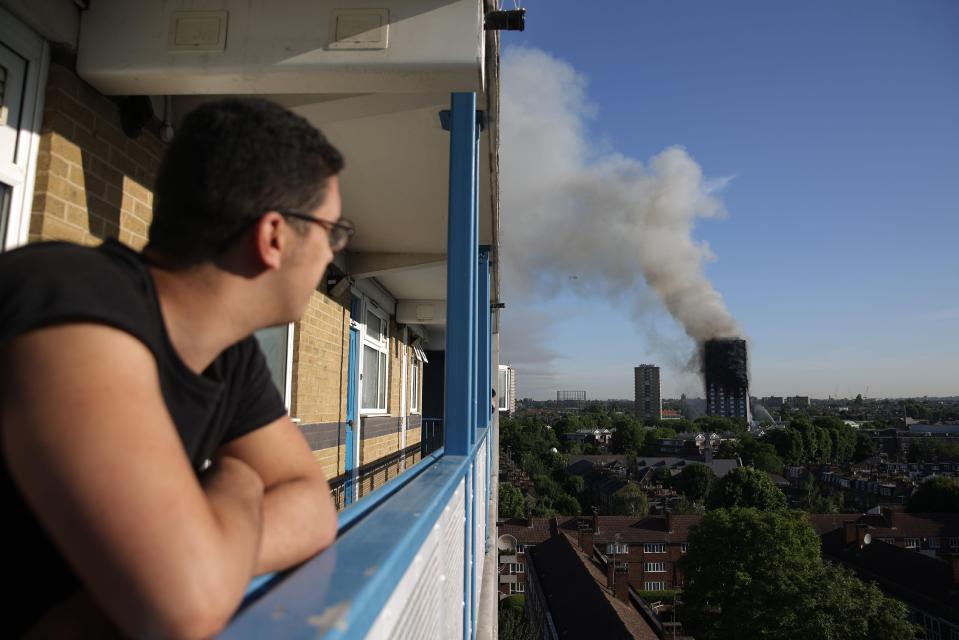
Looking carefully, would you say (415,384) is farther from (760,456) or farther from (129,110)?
(760,456)

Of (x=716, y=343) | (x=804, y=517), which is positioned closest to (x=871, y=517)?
(x=804, y=517)

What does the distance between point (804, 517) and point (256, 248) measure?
40634 millimetres

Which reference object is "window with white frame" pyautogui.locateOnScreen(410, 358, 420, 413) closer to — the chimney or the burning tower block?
the chimney

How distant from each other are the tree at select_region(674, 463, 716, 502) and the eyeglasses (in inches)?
2863

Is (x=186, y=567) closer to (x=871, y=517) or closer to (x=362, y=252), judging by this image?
(x=362, y=252)

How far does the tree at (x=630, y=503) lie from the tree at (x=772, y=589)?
1112 inches

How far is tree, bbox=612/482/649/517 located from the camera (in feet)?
205

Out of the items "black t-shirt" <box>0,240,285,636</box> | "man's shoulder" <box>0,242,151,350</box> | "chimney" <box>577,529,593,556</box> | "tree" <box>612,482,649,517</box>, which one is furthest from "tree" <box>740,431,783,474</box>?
"man's shoulder" <box>0,242,151,350</box>

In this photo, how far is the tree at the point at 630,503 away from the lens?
62594 millimetres

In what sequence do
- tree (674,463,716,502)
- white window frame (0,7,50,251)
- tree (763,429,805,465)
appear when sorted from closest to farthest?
white window frame (0,7,50,251), tree (674,463,716,502), tree (763,429,805,465)

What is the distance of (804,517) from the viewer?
34.6 metres

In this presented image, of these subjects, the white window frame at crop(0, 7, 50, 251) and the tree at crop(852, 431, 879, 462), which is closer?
the white window frame at crop(0, 7, 50, 251)

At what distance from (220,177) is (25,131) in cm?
208

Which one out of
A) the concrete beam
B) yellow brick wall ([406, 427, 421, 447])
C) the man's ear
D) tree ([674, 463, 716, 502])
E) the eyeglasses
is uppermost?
the concrete beam
